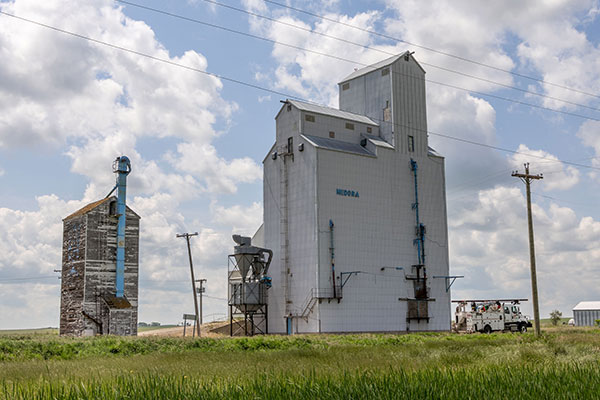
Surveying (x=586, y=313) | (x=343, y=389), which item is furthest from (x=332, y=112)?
(x=586, y=313)

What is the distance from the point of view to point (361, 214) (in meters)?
51.5

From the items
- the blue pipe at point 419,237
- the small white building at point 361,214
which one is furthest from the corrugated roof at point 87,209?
the blue pipe at point 419,237

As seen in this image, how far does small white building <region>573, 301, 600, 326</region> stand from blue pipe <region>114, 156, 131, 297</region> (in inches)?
2752

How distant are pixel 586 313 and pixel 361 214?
58.4 metres

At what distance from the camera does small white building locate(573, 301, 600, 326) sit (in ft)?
306

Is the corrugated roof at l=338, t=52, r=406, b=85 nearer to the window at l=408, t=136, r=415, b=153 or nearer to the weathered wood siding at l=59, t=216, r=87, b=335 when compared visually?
the window at l=408, t=136, r=415, b=153

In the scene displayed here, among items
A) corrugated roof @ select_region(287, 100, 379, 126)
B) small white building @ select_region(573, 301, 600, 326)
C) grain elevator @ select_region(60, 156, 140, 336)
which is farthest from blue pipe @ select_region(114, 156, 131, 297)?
small white building @ select_region(573, 301, 600, 326)

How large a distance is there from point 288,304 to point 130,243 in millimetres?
13418

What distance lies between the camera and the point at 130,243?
5194 centimetres

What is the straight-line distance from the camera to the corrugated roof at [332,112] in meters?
53.1

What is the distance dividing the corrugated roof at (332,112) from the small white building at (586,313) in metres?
55.5

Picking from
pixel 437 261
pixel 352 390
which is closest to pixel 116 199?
pixel 437 261

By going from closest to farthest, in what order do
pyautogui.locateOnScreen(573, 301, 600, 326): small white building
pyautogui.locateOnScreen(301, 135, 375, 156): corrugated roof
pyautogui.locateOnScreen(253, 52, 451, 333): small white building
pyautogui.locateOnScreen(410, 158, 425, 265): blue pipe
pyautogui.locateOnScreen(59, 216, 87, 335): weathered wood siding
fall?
1. pyautogui.locateOnScreen(59, 216, 87, 335): weathered wood siding
2. pyautogui.locateOnScreen(253, 52, 451, 333): small white building
3. pyautogui.locateOnScreen(301, 135, 375, 156): corrugated roof
4. pyautogui.locateOnScreen(410, 158, 425, 265): blue pipe
5. pyautogui.locateOnScreen(573, 301, 600, 326): small white building

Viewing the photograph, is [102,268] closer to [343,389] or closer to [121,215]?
[121,215]
